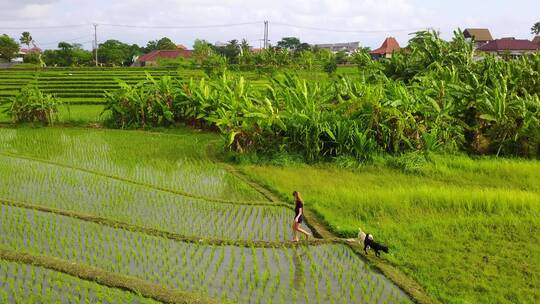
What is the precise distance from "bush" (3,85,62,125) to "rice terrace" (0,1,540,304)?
0.05 m

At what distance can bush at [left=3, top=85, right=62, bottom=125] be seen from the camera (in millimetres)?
14328

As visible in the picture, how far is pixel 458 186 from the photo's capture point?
850 centimetres

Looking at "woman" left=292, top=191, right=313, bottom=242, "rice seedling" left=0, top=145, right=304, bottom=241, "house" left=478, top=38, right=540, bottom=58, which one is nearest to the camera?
"woman" left=292, top=191, right=313, bottom=242

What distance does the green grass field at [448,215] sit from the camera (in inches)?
196

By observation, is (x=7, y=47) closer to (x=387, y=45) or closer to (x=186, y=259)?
(x=387, y=45)

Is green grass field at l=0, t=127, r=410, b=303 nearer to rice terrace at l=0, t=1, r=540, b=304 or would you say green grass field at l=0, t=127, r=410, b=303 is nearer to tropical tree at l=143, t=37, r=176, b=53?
rice terrace at l=0, t=1, r=540, b=304

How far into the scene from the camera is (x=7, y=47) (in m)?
47.5

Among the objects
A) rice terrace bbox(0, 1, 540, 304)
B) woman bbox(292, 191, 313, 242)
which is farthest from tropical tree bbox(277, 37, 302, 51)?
woman bbox(292, 191, 313, 242)

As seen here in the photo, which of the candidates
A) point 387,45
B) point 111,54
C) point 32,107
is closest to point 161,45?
point 111,54

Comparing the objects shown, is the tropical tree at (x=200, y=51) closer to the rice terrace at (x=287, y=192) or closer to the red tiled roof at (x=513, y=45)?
the rice terrace at (x=287, y=192)

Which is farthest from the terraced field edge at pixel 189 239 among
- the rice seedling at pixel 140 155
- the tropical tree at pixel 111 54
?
the tropical tree at pixel 111 54

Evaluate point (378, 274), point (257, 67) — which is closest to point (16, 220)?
point (378, 274)

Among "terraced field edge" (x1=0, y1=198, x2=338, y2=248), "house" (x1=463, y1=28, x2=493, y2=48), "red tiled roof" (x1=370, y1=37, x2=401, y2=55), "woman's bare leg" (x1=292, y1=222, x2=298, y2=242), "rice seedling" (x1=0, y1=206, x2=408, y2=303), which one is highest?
"house" (x1=463, y1=28, x2=493, y2=48)

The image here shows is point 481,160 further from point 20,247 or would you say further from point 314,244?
point 20,247
